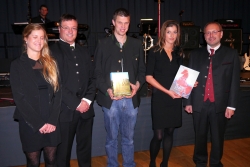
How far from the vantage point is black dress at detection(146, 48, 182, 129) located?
2611 millimetres

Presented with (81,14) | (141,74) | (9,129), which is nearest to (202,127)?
(141,74)

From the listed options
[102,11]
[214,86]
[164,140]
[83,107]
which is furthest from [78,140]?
[102,11]

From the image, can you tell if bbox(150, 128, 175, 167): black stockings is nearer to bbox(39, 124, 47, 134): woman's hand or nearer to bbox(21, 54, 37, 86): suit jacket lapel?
bbox(39, 124, 47, 134): woman's hand

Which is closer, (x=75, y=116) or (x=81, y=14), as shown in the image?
(x=75, y=116)

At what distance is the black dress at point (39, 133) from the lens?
80.0 inches

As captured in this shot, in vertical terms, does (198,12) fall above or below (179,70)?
above

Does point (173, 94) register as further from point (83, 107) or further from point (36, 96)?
point (36, 96)

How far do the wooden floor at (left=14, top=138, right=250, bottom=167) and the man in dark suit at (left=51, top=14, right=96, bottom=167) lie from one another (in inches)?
32.6

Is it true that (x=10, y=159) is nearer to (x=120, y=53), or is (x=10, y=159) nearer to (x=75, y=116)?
(x=75, y=116)

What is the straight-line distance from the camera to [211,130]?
2.75 metres

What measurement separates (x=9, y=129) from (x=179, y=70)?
1902 millimetres

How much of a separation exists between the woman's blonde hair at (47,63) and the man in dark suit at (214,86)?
1394 millimetres

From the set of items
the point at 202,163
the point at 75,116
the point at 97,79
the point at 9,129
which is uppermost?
the point at 97,79

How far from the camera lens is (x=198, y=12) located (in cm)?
977
